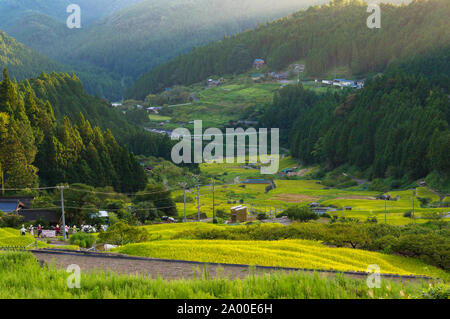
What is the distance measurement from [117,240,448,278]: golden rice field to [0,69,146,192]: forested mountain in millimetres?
31513

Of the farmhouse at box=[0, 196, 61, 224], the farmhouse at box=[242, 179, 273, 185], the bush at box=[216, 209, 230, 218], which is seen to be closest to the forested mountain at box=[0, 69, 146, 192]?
the farmhouse at box=[0, 196, 61, 224]

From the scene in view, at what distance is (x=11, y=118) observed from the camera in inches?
1976

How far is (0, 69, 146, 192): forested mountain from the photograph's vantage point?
1893 inches

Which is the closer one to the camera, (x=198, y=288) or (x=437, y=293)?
(x=437, y=293)

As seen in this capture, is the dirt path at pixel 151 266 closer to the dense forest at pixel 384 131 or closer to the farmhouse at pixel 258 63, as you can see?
the dense forest at pixel 384 131

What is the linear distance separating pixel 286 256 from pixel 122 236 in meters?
11.0

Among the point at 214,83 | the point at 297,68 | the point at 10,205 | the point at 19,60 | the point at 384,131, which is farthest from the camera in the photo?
the point at 19,60

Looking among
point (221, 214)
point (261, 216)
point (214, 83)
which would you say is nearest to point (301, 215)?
point (261, 216)

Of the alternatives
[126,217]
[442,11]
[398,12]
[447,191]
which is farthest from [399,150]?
[398,12]

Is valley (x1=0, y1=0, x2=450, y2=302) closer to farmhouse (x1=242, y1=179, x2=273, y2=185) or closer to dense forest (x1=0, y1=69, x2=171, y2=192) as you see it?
dense forest (x1=0, y1=69, x2=171, y2=192)

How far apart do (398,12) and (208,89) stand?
63.1 meters

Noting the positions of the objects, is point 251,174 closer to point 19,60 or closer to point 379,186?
point 379,186

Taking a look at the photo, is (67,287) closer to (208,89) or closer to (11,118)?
(11,118)

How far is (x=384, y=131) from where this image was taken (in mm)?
75688
